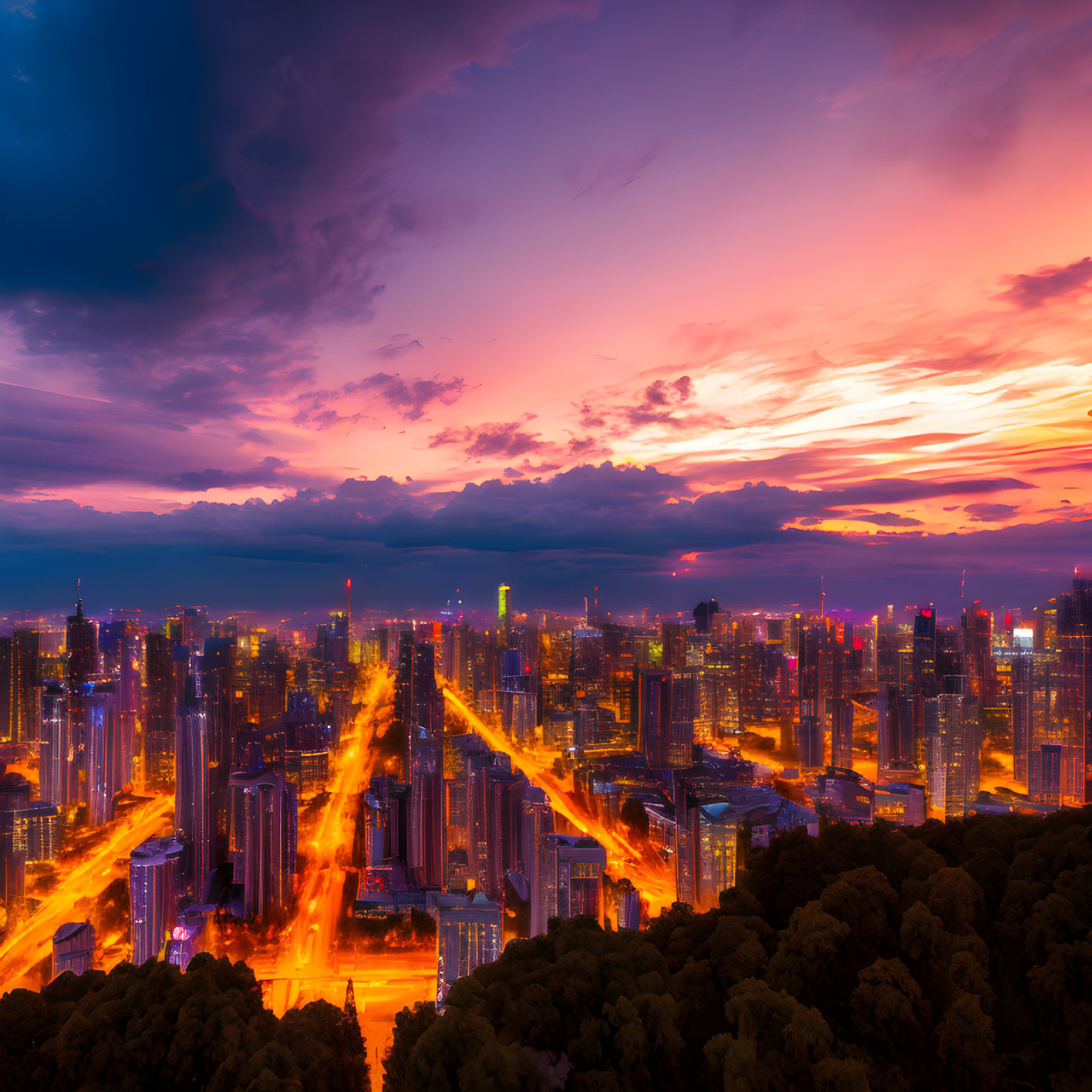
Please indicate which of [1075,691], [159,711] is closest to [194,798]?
[159,711]

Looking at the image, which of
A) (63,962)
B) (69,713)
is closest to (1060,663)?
(63,962)

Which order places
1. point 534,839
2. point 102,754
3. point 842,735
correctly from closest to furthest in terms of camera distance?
point 534,839, point 102,754, point 842,735

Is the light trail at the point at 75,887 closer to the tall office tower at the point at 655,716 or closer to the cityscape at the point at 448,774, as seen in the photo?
the cityscape at the point at 448,774

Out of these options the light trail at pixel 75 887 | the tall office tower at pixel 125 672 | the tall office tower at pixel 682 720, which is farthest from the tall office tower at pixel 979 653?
the tall office tower at pixel 125 672

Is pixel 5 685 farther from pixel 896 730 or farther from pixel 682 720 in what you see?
pixel 896 730

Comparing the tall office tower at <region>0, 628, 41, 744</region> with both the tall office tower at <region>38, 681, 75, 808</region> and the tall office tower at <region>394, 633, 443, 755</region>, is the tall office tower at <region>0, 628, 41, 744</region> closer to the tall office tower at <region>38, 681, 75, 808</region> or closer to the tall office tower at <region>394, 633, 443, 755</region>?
the tall office tower at <region>38, 681, 75, 808</region>

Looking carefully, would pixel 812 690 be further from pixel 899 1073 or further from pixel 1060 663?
pixel 899 1073

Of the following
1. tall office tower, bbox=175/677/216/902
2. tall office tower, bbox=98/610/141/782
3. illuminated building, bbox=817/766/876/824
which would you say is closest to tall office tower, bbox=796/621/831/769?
illuminated building, bbox=817/766/876/824
